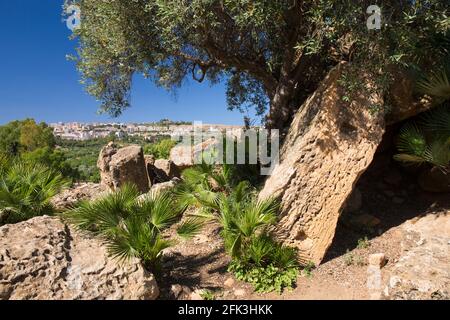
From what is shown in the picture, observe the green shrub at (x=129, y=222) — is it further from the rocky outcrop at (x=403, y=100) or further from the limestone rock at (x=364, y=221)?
the rocky outcrop at (x=403, y=100)

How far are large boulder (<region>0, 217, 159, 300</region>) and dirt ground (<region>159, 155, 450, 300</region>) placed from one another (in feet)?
2.86

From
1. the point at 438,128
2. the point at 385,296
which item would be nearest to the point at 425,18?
the point at 438,128

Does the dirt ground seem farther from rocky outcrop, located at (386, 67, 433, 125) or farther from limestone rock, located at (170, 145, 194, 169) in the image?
limestone rock, located at (170, 145, 194, 169)

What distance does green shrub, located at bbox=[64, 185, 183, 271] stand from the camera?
5.04 m

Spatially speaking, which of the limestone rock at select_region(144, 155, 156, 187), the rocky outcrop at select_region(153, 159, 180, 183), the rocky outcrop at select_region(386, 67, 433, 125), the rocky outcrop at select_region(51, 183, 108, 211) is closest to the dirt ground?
the rocky outcrop at select_region(386, 67, 433, 125)

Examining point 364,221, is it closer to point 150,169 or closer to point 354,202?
point 354,202

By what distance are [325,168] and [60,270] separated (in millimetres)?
4559

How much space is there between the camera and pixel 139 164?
413 inches

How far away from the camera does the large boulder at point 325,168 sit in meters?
6.11

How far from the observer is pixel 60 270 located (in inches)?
171

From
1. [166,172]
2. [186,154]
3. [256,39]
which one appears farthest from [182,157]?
[256,39]
